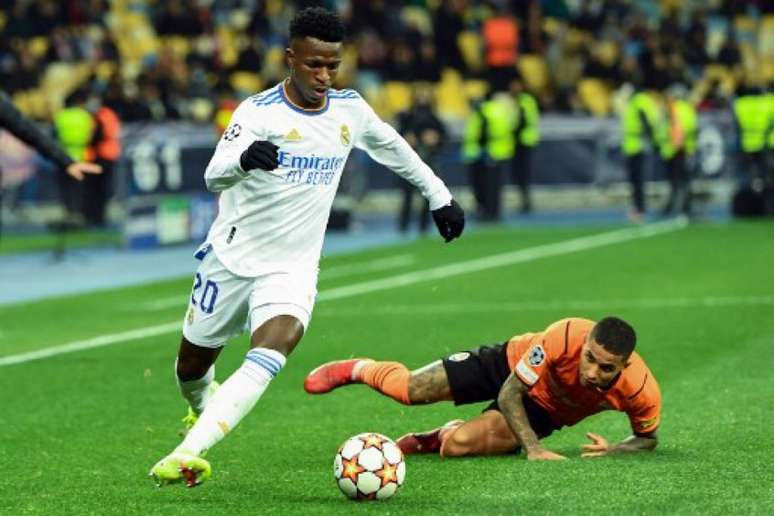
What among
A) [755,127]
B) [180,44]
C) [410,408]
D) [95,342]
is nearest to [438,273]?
[95,342]

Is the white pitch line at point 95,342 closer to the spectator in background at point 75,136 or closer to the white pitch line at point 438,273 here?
the white pitch line at point 438,273

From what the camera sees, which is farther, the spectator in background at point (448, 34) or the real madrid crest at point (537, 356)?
the spectator in background at point (448, 34)

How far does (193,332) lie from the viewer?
912cm

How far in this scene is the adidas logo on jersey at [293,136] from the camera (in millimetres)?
8680

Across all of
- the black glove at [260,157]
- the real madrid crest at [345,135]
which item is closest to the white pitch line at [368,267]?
the real madrid crest at [345,135]

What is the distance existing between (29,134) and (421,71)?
22558 mm

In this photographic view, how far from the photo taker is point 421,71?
3469cm

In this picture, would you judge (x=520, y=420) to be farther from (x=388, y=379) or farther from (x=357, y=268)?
(x=357, y=268)

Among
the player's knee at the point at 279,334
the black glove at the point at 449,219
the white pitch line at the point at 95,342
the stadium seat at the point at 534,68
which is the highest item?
the black glove at the point at 449,219

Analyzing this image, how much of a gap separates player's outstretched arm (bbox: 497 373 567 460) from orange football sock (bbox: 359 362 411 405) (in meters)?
0.75

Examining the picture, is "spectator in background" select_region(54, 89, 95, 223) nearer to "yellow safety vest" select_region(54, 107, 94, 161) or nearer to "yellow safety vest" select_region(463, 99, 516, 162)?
"yellow safety vest" select_region(54, 107, 94, 161)

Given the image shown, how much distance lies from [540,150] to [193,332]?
22.1 m

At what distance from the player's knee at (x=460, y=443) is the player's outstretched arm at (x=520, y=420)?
1.03ft

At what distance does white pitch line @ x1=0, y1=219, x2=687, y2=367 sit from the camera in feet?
50.3
